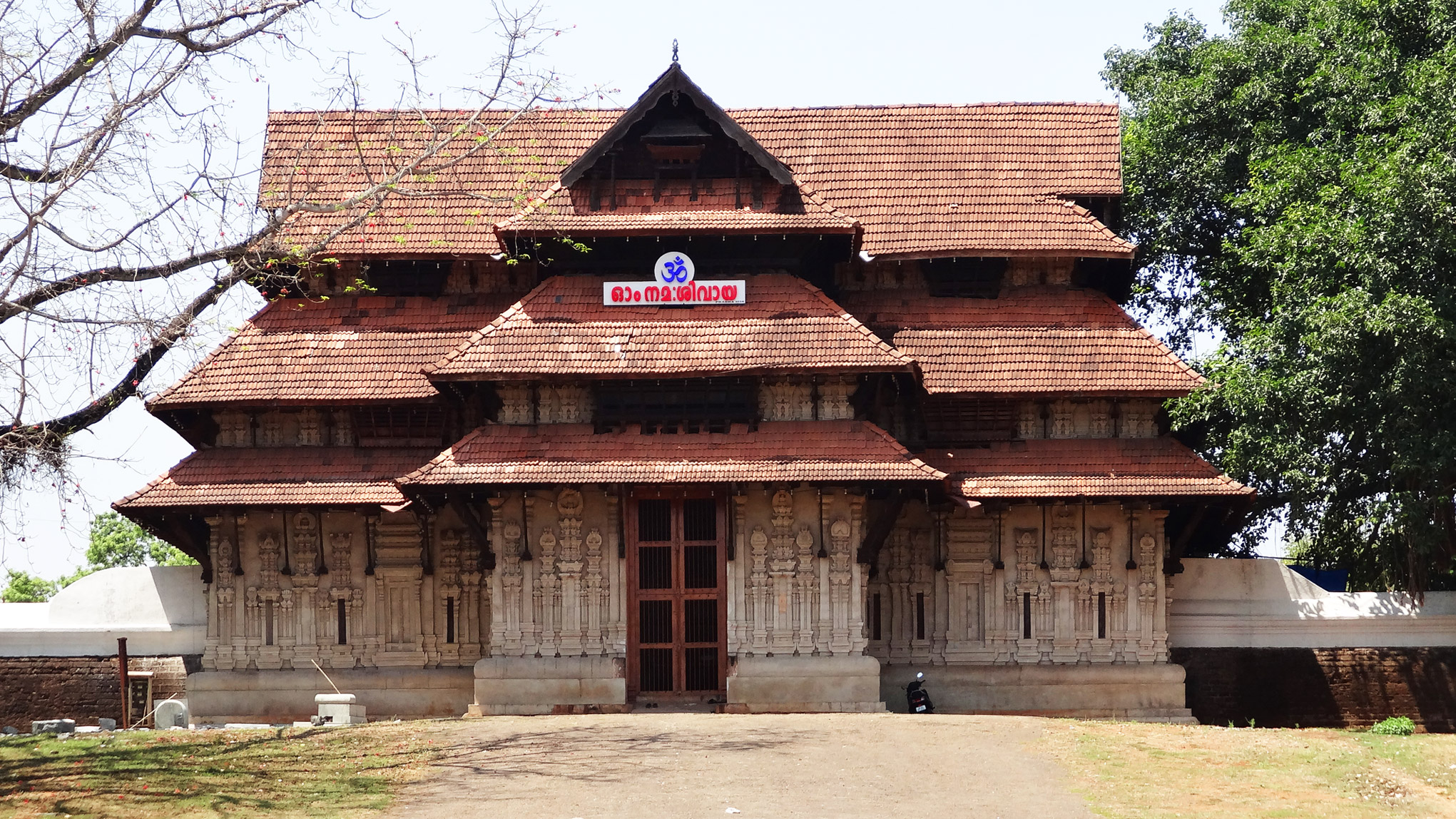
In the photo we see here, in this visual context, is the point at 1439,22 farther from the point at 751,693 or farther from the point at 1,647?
the point at 1,647

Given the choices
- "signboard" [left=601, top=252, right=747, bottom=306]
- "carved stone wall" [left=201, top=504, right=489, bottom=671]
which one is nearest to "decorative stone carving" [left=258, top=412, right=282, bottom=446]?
"carved stone wall" [left=201, top=504, right=489, bottom=671]

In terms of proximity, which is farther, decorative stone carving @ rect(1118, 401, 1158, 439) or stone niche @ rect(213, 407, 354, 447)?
stone niche @ rect(213, 407, 354, 447)

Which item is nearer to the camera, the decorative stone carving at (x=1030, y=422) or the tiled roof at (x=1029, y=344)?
the tiled roof at (x=1029, y=344)

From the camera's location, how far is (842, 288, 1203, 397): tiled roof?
2375cm

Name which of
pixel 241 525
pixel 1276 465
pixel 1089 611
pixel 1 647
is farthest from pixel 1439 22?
pixel 1 647

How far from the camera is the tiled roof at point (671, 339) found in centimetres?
2217

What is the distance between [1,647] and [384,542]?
18.8 feet

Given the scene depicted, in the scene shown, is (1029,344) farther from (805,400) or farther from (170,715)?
(170,715)

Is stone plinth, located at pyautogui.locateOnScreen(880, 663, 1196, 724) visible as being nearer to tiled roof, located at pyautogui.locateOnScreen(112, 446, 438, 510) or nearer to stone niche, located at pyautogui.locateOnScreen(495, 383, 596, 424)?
stone niche, located at pyautogui.locateOnScreen(495, 383, 596, 424)

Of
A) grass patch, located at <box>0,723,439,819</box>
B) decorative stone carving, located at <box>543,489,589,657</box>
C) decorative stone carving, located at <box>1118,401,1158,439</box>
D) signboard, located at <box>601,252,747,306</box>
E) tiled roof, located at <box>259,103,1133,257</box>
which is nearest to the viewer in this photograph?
grass patch, located at <box>0,723,439,819</box>

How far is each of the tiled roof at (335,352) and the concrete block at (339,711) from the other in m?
4.48

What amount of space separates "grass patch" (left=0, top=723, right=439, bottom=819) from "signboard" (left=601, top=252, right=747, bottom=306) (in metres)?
6.87

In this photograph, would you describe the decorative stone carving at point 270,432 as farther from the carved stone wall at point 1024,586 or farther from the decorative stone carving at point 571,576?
the carved stone wall at point 1024,586

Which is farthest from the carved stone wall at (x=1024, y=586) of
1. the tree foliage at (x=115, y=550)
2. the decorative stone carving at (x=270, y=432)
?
the tree foliage at (x=115, y=550)
